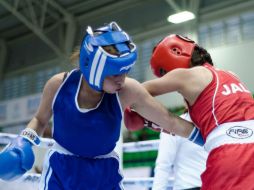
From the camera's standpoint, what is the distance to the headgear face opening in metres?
1.75

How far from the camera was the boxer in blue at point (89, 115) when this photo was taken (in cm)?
148

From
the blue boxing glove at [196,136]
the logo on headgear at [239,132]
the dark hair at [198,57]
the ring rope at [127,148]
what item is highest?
the dark hair at [198,57]

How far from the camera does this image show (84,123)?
60.7 inches

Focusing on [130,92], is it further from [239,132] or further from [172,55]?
[239,132]

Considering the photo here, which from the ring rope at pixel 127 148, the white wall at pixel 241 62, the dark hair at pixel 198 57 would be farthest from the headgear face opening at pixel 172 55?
the white wall at pixel 241 62

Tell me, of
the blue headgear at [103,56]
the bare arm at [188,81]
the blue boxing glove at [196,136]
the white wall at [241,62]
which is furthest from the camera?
the white wall at [241,62]

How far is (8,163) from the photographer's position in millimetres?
1451

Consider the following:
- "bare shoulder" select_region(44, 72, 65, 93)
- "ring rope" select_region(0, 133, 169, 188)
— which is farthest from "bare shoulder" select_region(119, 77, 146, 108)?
"ring rope" select_region(0, 133, 169, 188)

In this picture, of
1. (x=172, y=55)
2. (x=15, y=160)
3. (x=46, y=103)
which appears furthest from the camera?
(x=172, y=55)

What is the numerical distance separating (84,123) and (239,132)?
55 cm

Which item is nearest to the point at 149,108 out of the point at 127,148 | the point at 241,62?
the point at 127,148

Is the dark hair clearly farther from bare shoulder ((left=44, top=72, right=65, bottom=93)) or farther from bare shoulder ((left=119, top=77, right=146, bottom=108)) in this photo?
bare shoulder ((left=44, top=72, right=65, bottom=93))

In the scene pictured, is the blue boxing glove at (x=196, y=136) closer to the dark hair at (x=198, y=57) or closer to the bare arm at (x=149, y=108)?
the bare arm at (x=149, y=108)

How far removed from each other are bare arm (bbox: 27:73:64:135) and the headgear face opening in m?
0.42
